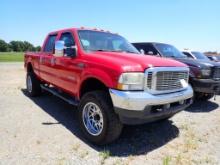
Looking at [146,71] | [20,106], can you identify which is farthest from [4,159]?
[20,106]

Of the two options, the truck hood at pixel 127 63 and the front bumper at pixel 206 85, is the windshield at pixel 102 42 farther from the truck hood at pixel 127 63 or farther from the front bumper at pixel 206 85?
the front bumper at pixel 206 85

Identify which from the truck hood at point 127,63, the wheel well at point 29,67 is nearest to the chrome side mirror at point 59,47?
the truck hood at point 127,63

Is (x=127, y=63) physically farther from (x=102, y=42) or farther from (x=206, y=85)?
(x=206, y=85)

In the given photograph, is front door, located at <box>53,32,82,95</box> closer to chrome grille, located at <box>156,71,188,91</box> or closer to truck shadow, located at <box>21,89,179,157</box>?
truck shadow, located at <box>21,89,179,157</box>

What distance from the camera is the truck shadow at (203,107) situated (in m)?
6.46

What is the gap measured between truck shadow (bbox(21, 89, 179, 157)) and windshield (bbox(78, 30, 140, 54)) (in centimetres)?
172

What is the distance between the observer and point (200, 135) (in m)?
4.56

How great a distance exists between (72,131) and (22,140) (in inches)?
37.6

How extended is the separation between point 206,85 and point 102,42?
313 centimetres

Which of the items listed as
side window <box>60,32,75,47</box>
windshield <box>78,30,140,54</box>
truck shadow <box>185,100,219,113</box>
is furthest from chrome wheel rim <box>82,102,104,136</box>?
truck shadow <box>185,100,219,113</box>

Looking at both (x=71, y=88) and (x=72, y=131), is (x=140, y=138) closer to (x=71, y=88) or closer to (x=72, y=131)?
(x=72, y=131)

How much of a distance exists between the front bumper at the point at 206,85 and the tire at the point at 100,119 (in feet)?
11.1

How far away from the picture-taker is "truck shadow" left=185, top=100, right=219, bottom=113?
646 centimetres

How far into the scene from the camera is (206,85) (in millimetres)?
6121
